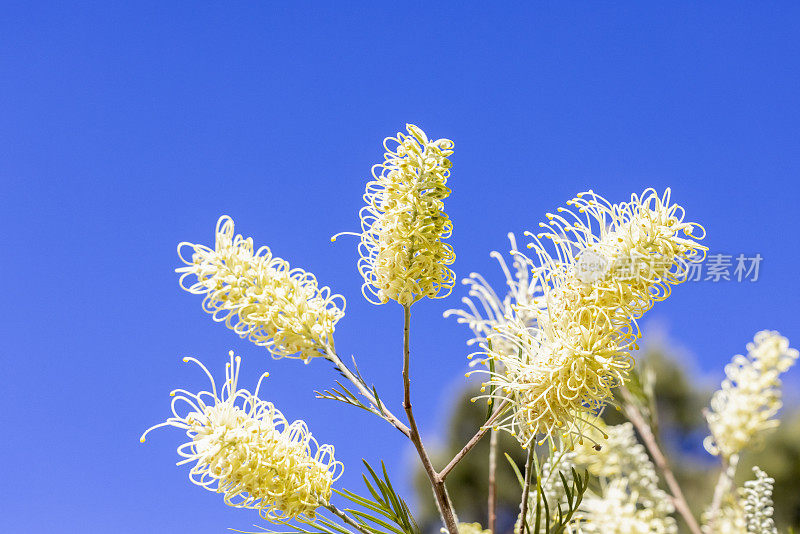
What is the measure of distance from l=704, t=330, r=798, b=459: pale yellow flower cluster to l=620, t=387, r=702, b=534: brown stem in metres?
0.14

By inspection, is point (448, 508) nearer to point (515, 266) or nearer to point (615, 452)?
point (515, 266)

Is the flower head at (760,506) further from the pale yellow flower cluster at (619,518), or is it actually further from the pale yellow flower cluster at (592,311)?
the pale yellow flower cluster at (592,311)

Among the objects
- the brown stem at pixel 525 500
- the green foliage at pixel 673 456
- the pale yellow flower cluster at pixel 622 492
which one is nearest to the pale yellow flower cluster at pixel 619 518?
the pale yellow flower cluster at pixel 622 492

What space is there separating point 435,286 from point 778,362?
3.99 ft

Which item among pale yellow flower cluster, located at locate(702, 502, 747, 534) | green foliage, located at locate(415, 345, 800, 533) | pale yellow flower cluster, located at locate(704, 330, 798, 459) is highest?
green foliage, located at locate(415, 345, 800, 533)

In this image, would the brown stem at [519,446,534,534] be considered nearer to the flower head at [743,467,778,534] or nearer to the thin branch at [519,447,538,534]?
the thin branch at [519,447,538,534]

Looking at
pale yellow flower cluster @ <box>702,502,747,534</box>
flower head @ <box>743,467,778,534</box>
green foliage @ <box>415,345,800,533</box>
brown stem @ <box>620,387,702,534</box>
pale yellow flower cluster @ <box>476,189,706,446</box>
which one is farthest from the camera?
green foliage @ <box>415,345,800,533</box>

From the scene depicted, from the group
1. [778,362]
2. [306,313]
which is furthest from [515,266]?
[778,362]

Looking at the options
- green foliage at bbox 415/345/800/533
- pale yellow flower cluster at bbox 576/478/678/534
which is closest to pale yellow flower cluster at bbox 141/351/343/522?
pale yellow flower cluster at bbox 576/478/678/534

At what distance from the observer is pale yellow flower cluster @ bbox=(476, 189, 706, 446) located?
1043mm

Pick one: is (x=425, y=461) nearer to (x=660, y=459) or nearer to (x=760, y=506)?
(x=760, y=506)

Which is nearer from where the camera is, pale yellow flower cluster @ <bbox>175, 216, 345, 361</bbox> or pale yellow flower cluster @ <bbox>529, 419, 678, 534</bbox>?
pale yellow flower cluster @ <bbox>175, 216, 345, 361</bbox>

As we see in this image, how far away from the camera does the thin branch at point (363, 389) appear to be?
1.19 meters

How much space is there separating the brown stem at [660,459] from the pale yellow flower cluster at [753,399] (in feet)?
0.45
